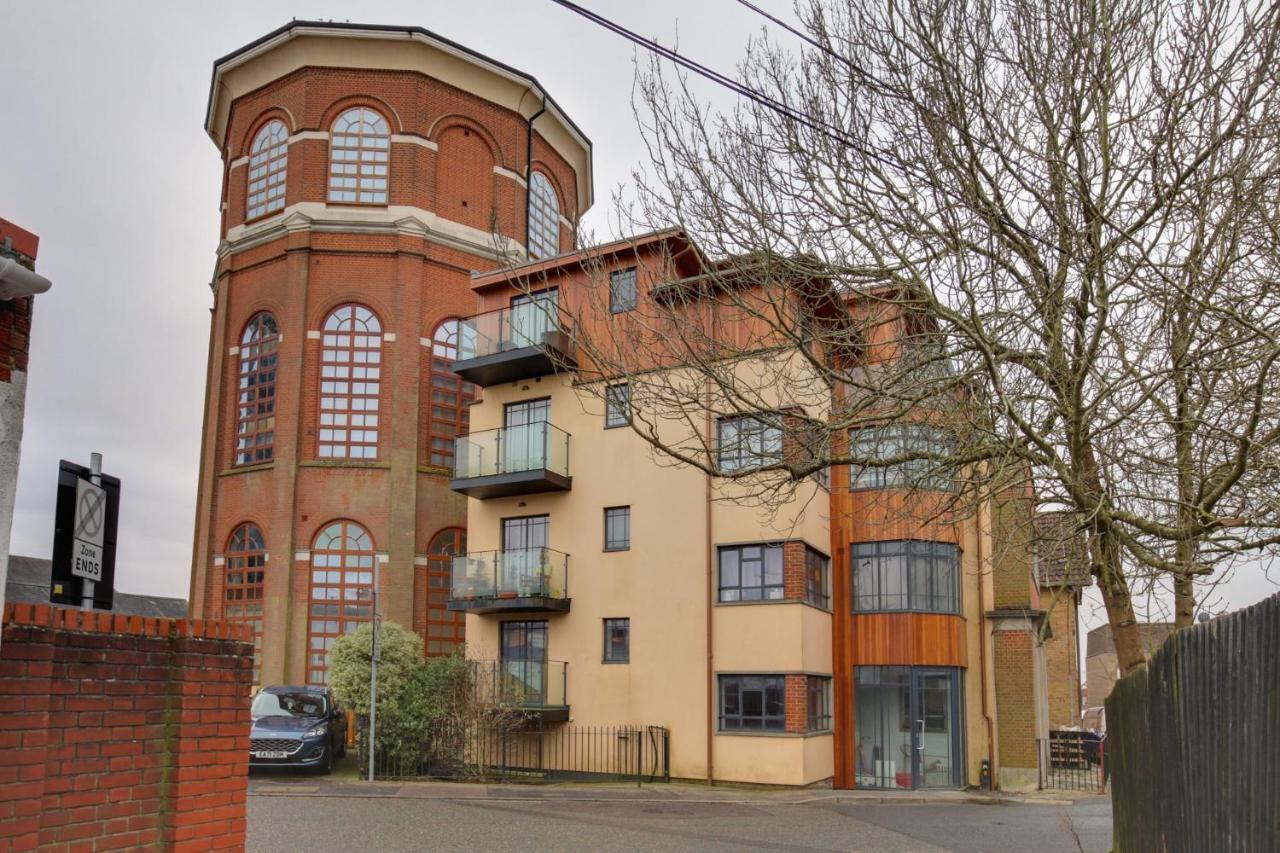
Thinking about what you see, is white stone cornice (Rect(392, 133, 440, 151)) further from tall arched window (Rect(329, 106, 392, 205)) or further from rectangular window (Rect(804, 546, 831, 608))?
rectangular window (Rect(804, 546, 831, 608))

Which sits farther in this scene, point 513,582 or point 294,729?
point 513,582

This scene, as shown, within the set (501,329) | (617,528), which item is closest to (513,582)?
(617,528)

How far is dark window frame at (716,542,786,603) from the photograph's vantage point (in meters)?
21.6

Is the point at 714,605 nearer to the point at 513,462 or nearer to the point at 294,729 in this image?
the point at 513,462

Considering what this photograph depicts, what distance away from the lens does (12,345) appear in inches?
221

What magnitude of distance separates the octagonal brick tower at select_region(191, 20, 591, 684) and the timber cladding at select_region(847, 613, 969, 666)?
1123cm

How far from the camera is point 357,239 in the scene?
3048cm

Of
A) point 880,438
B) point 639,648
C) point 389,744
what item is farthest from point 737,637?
point 880,438

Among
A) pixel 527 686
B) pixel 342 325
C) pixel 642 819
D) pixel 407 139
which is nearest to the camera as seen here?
pixel 642 819

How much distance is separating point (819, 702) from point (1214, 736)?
17.9 m

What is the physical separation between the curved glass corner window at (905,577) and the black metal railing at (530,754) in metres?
5.43

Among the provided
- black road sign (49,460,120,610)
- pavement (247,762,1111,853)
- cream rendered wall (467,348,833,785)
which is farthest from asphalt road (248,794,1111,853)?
black road sign (49,460,120,610)

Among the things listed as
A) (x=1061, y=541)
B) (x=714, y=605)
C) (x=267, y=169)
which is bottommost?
(x=714, y=605)

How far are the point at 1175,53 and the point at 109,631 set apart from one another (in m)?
7.69
